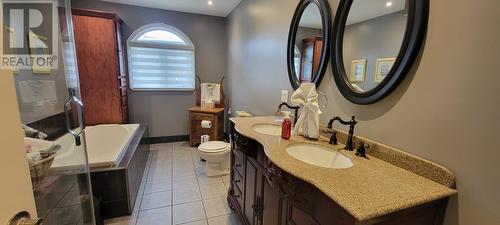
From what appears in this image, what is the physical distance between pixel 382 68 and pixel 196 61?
344 centimetres

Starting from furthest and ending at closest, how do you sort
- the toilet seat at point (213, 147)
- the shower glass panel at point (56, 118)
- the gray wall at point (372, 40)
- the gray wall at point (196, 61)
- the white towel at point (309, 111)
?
1. the gray wall at point (196, 61)
2. the toilet seat at point (213, 147)
3. the white towel at point (309, 111)
4. the shower glass panel at point (56, 118)
5. the gray wall at point (372, 40)

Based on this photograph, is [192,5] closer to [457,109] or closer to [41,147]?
[41,147]

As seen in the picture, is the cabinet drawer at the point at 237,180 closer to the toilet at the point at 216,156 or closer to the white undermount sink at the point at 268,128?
the white undermount sink at the point at 268,128

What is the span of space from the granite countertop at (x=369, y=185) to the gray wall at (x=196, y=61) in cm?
329

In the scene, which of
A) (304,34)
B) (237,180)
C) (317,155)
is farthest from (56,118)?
(304,34)

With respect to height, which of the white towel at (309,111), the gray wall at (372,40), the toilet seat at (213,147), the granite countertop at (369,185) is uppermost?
the gray wall at (372,40)

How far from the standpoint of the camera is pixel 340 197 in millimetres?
722

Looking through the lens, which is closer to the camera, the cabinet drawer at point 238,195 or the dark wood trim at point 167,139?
the cabinet drawer at point 238,195

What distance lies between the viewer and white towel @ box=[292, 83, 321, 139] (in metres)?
1.39

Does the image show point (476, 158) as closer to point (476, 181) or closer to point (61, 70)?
point (476, 181)

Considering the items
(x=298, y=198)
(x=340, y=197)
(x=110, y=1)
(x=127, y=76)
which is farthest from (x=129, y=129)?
(x=340, y=197)

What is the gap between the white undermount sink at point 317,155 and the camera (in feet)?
3.99

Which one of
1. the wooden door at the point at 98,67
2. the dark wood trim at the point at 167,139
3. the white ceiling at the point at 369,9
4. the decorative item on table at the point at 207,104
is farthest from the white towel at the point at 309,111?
the dark wood trim at the point at 167,139

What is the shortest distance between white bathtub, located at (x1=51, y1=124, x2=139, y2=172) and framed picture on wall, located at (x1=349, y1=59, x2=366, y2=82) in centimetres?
195
